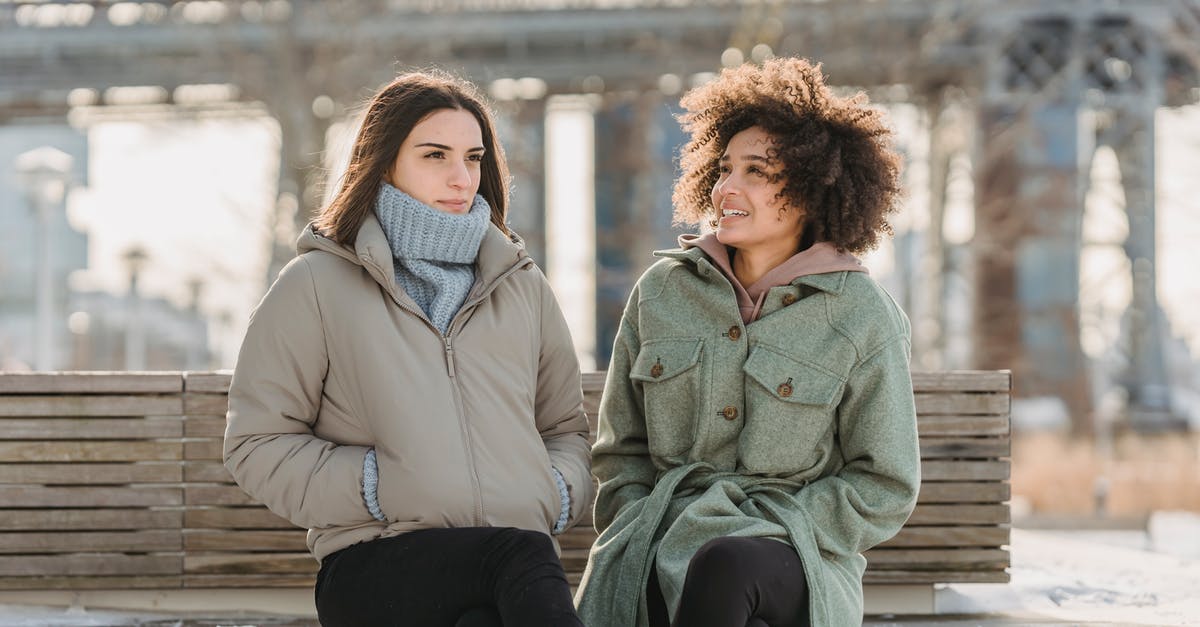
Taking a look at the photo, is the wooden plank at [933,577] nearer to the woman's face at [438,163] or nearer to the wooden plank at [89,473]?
the woman's face at [438,163]

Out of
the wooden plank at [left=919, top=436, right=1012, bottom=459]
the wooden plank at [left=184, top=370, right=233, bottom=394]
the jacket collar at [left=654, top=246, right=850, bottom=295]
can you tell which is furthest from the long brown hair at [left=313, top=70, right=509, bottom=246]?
the wooden plank at [left=919, top=436, right=1012, bottom=459]

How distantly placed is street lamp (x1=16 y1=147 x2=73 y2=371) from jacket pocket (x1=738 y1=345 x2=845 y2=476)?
11.8 meters

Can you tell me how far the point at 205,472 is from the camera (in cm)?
467

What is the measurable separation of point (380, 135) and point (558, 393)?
0.76m

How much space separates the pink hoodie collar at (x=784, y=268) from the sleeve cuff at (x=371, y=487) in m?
0.96

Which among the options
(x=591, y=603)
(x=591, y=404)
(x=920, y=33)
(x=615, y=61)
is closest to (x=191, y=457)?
(x=591, y=404)

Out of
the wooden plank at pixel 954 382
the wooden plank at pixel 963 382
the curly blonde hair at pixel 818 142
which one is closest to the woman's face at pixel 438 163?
the curly blonde hair at pixel 818 142

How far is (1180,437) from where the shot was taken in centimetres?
2336

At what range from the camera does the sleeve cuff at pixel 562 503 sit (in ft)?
11.8

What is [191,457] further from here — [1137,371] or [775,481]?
[1137,371]

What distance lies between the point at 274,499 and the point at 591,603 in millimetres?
779

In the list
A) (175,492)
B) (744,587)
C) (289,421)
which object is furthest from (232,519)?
(744,587)

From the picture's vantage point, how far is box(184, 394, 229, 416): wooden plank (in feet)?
15.2

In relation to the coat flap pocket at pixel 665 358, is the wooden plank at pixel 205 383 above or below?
below
